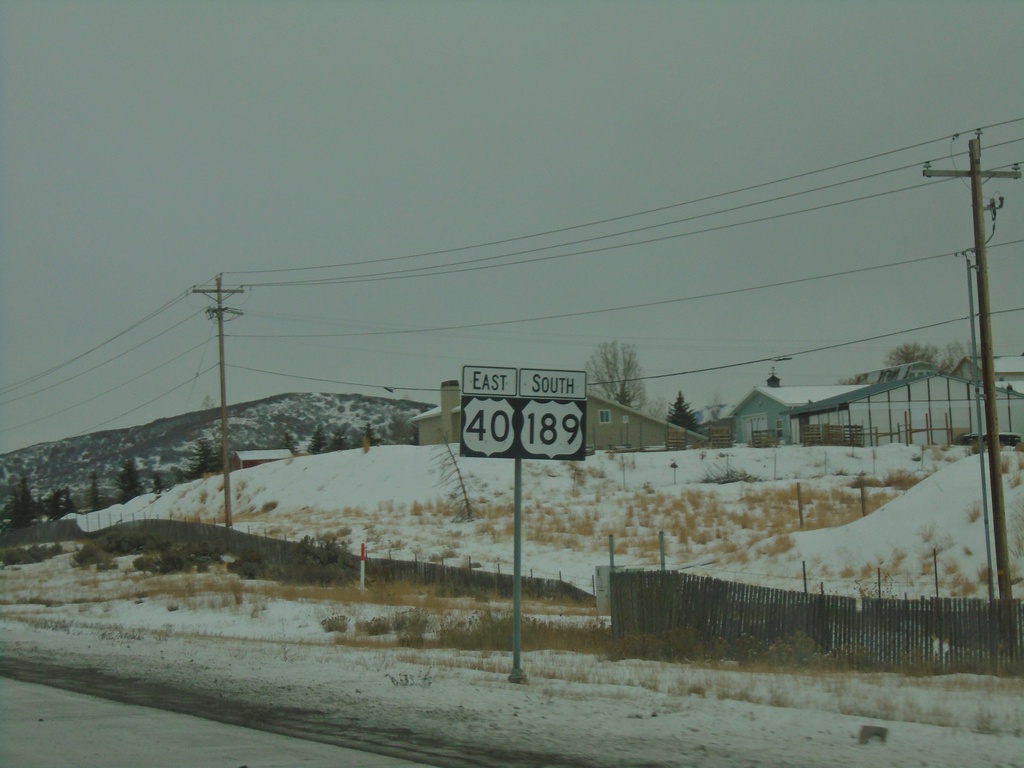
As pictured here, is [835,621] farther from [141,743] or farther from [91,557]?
[91,557]

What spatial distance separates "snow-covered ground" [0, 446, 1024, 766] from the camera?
922cm

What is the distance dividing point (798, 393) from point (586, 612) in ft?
211

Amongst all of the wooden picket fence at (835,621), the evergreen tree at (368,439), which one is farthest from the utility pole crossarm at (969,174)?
the evergreen tree at (368,439)

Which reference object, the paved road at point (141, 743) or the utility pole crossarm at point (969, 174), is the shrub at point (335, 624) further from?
the utility pole crossarm at point (969, 174)

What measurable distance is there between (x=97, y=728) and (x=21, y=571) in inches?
1474

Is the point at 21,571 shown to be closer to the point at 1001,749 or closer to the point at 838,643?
the point at 838,643

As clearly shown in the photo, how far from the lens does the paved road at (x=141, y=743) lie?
313 inches

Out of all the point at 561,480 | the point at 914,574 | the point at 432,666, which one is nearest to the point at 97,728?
the point at 432,666

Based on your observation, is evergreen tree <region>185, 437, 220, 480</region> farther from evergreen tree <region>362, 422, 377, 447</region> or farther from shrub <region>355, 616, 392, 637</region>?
shrub <region>355, 616, 392, 637</region>

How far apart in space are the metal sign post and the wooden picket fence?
5674 mm

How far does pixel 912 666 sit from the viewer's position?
610 inches

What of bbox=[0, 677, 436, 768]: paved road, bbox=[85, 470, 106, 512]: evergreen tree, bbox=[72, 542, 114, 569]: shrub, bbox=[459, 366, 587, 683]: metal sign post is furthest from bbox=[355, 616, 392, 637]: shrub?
bbox=[85, 470, 106, 512]: evergreen tree

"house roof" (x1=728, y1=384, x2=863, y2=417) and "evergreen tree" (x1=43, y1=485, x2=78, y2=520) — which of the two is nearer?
"house roof" (x1=728, y1=384, x2=863, y2=417)

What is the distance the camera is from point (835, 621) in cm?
1689
